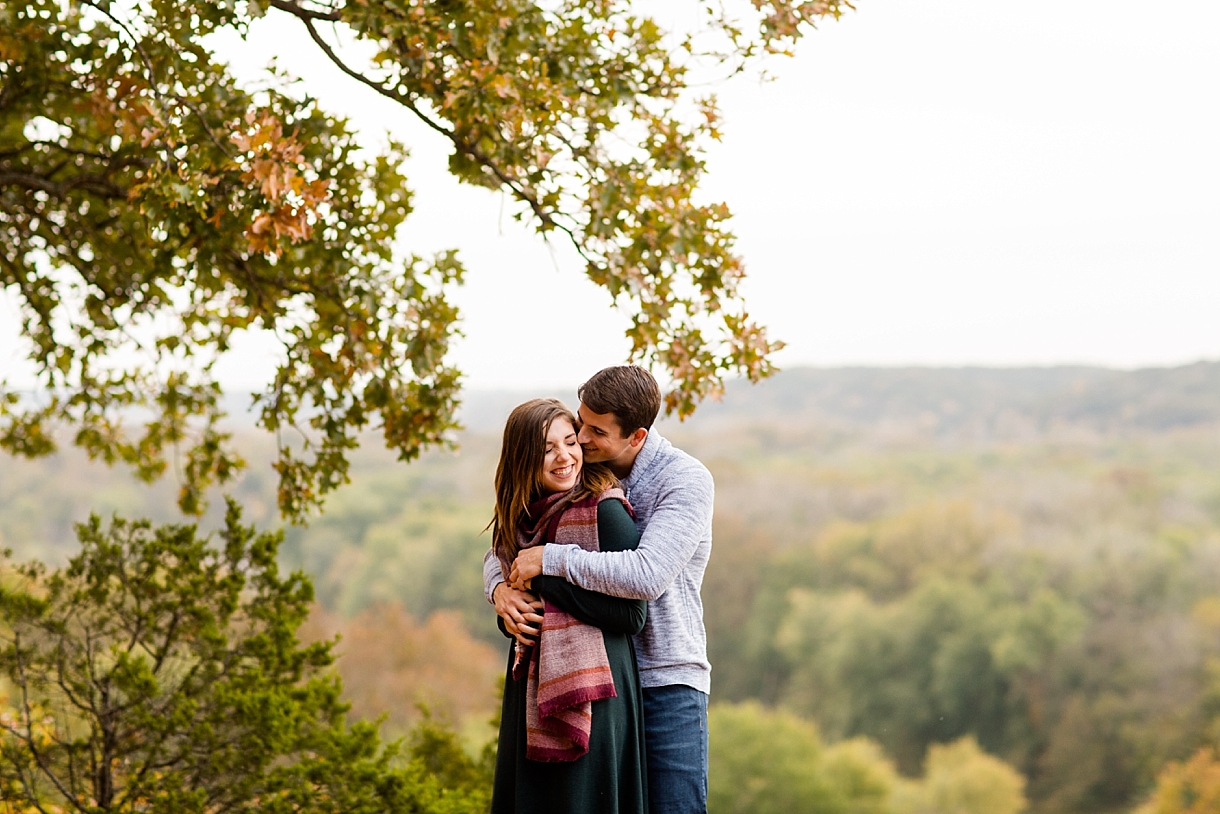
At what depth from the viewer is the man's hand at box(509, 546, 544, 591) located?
217cm

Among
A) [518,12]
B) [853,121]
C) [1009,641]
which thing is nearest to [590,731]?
[518,12]

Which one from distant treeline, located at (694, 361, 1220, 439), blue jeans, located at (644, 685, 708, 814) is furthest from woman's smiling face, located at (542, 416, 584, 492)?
distant treeline, located at (694, 361, 1220, 439)

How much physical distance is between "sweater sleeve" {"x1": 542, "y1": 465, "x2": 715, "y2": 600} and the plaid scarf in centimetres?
6

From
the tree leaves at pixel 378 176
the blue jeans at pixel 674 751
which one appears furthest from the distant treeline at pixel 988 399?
the blue jeans at pixel 674 751

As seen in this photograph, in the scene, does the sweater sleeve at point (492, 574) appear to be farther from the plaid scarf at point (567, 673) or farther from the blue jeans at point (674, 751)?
the blue jeans at point (674, 751)

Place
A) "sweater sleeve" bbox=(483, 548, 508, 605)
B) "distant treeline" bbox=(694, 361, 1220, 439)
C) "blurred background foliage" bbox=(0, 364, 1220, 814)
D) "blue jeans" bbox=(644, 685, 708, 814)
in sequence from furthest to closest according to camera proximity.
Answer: "distant treeline" bbox=(694, 361, 1220, 439)
"blurred background foliage" bbox=(0, 364, 1220, 814)
"sweater sleeve" bbox=(483, 548, 508, 605)
"blue jeans" bbox=(644, 685, 708, 814)

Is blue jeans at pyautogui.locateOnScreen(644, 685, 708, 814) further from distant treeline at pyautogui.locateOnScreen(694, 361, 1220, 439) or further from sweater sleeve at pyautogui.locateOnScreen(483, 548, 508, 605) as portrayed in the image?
distant treeline at pyautogui.locateOnScreen(694, 361, 1220, 439)

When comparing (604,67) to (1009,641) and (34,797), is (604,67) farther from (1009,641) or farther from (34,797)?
(1009,641)

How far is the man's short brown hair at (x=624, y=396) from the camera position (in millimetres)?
2256

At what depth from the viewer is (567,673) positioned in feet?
6.94

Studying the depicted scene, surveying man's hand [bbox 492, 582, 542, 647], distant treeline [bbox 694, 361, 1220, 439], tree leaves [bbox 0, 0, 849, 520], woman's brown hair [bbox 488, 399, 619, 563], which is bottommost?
man's hand [bbox 492, 582, 542, 647]

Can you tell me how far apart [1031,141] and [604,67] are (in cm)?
4911

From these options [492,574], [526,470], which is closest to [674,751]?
[492,574]

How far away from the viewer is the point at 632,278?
374 centimetres
